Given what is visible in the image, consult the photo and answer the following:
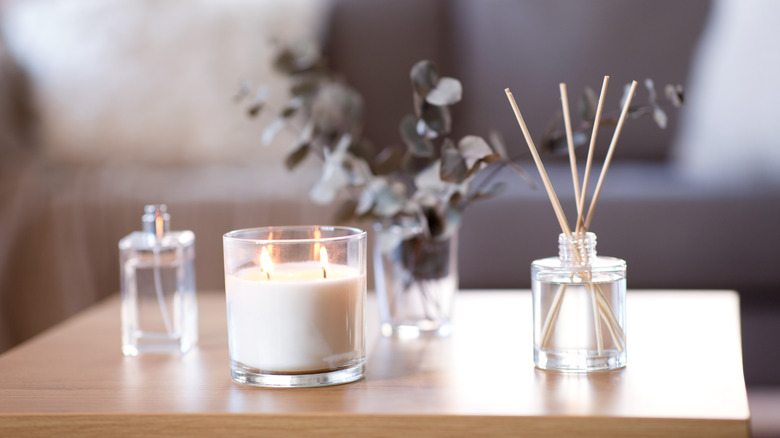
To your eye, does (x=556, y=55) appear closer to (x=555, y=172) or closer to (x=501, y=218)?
(x=555, y=172)

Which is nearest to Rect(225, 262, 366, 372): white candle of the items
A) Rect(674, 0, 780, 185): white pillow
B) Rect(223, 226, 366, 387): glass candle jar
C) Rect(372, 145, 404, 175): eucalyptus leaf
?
Rect(223, 226, 366, 387): glass candle jar

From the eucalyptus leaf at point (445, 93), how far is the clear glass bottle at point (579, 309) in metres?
0.15

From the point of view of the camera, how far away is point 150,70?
1.91 m

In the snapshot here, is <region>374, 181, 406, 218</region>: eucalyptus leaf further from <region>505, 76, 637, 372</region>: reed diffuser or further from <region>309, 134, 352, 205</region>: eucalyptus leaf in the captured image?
<region>505, 76, 637, 372</region>: reed diffuser

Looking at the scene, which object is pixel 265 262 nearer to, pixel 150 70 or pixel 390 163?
pixel 390 163

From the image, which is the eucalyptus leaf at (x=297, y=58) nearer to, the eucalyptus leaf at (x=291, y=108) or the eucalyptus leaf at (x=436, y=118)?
the eucalyptus leaf at (x=291, y=108)

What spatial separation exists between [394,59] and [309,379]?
4.78ft

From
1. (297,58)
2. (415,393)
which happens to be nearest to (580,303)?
(415,393)

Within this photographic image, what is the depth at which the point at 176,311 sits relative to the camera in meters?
0.84

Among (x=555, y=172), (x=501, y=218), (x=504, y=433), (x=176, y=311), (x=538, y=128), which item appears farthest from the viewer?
(x=538, y=128)

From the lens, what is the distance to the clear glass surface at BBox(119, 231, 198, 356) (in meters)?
0.83

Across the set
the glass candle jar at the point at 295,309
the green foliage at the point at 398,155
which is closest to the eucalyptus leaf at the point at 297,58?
the green foliage at the point at 398,155

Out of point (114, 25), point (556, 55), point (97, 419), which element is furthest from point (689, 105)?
point (97, 419)

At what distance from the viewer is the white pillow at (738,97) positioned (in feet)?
5.69
